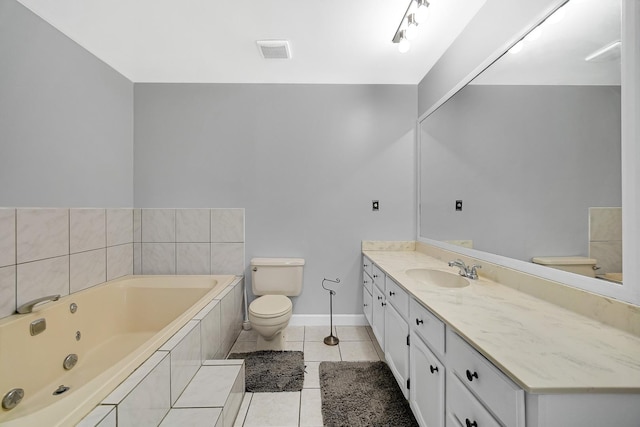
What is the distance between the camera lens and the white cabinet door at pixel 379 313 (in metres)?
1.84

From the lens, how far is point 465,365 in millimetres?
877

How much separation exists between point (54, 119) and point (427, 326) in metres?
2.62

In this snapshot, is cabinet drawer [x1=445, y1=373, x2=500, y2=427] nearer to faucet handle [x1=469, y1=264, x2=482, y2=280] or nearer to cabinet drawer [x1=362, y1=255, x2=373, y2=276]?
faucet handle [x1=469, y1=264, x2=482, y2=280]

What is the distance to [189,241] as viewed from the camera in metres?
2.51

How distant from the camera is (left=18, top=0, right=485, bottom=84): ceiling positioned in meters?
1.58

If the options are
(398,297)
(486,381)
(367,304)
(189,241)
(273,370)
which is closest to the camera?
(486,381)

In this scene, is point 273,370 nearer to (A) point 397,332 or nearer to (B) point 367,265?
(A) point 397,332

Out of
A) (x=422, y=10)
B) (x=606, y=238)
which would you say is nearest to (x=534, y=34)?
(x=422, y=10)

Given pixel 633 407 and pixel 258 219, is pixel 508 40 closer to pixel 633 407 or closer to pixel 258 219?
pixel 633 407

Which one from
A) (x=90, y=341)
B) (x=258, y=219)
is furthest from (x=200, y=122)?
(x=90, y=341)

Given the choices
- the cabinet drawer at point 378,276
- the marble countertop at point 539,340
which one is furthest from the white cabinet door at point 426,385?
the cabinet drawer at point 378,276

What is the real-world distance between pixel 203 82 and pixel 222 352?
2.46 meters

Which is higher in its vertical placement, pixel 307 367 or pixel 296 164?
pixel 296 164

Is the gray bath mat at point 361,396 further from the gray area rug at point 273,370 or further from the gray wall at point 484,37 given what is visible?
the gray wall at point 484,37
